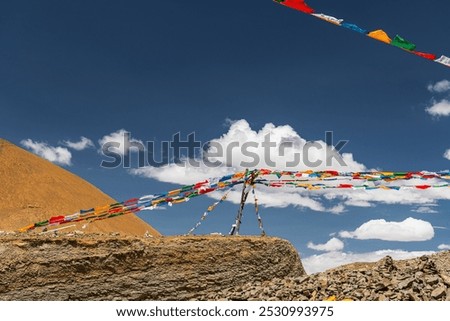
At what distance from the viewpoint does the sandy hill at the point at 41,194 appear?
2702 centimetres

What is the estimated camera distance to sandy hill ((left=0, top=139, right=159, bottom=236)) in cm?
2702

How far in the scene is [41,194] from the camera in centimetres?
2953

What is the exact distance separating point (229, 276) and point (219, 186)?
3.32 m

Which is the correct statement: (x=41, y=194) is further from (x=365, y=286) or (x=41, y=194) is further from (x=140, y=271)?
(x=365, y=286)

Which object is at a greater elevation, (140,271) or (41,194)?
(41,194)

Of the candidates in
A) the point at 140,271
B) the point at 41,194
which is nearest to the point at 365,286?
the point at 140,271

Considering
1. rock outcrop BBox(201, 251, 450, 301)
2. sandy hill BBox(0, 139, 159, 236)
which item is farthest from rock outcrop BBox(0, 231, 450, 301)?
sandy hill BBox(0, 139, 159, 236)

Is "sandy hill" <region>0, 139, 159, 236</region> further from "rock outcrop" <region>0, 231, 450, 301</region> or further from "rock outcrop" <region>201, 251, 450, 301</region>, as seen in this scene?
"rock outcrop" <region>201, 251, 450, 301</region>

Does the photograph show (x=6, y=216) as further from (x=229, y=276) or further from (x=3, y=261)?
(x=229, y=276)

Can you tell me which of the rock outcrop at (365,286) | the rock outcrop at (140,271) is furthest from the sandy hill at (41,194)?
the rock outcrop at (365,286)

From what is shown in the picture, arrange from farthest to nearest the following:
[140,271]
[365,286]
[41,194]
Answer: [41,194], [140,271], [365,286]

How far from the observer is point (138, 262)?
11.3 meters

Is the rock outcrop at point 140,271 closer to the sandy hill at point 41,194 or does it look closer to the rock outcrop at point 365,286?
the rock outcrop at point 365,286

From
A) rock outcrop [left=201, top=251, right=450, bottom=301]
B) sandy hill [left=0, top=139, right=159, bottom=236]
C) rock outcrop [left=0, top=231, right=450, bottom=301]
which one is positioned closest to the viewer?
rock outcrop [left=201, top=251, right=450, bottom=301]
